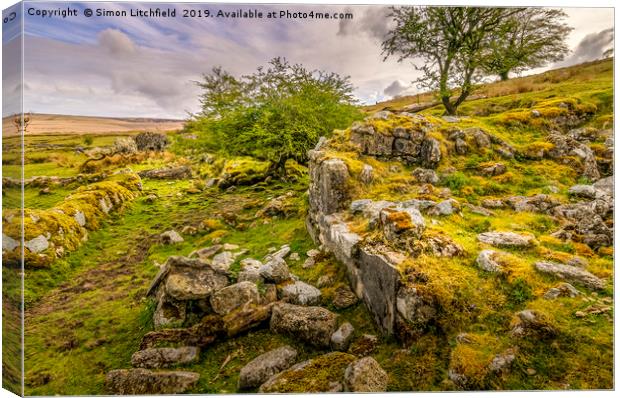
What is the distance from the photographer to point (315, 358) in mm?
5582

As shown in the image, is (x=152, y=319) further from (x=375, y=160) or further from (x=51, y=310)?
(x=375, y=160)

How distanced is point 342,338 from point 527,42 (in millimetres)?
9435

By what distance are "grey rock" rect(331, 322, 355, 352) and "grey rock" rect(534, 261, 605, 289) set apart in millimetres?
3293

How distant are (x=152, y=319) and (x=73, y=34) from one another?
5.69 m

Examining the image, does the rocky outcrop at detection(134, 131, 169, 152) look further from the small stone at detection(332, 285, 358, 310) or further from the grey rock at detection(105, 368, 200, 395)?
the small stone at detection(332, 285, 358, 310)

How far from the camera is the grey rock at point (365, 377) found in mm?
5090

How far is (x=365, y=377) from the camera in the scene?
200 inches

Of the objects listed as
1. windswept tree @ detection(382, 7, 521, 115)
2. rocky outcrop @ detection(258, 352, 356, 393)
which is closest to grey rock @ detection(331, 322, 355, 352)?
rocky outcrop @ detection(258, 352, 356, 393)

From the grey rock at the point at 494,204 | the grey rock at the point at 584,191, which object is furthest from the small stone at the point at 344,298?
the grey rock at the point at 584,191

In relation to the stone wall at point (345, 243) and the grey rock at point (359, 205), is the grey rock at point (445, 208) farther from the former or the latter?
the stone wall at point (345, 243)

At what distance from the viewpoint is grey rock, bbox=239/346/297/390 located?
17.8 ft

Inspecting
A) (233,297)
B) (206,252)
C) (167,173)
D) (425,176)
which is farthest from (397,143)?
(167,173)

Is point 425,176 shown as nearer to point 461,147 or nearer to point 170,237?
point 461,147

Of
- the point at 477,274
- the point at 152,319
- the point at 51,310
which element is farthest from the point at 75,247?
the point at 477,274
